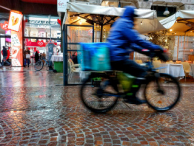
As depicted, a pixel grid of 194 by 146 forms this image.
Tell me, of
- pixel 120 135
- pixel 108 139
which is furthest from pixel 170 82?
pixel 108 139

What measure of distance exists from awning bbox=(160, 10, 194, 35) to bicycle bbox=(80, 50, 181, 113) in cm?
490

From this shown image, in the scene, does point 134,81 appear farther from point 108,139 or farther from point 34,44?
point 34,44

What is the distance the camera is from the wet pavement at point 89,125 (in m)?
2.24

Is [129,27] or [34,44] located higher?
[34,44]

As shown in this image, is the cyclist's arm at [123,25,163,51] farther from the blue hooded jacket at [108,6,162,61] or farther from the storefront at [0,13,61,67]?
the storefront at [0,13,61,67]

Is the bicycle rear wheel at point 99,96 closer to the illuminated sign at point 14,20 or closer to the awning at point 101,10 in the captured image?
the awning at point 101,10

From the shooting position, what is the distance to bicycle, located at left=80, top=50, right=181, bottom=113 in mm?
3102

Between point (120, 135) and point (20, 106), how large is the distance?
2.43 metres

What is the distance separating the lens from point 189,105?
3943mm

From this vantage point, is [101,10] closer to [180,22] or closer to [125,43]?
[125,43]

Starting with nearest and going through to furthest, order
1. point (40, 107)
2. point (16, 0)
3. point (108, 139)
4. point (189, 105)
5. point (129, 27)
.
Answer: point (108, 139)
point (129, 27)
point (40, 107)
point (189, 105)
point (16, 0)

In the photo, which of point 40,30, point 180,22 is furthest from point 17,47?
point 180,22

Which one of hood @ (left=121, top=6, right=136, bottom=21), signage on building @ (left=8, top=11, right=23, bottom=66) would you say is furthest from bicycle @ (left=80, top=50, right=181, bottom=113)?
signage on building @ (left=8, top=11, right=23, bottom=66)

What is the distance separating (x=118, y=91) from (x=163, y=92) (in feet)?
3.03
